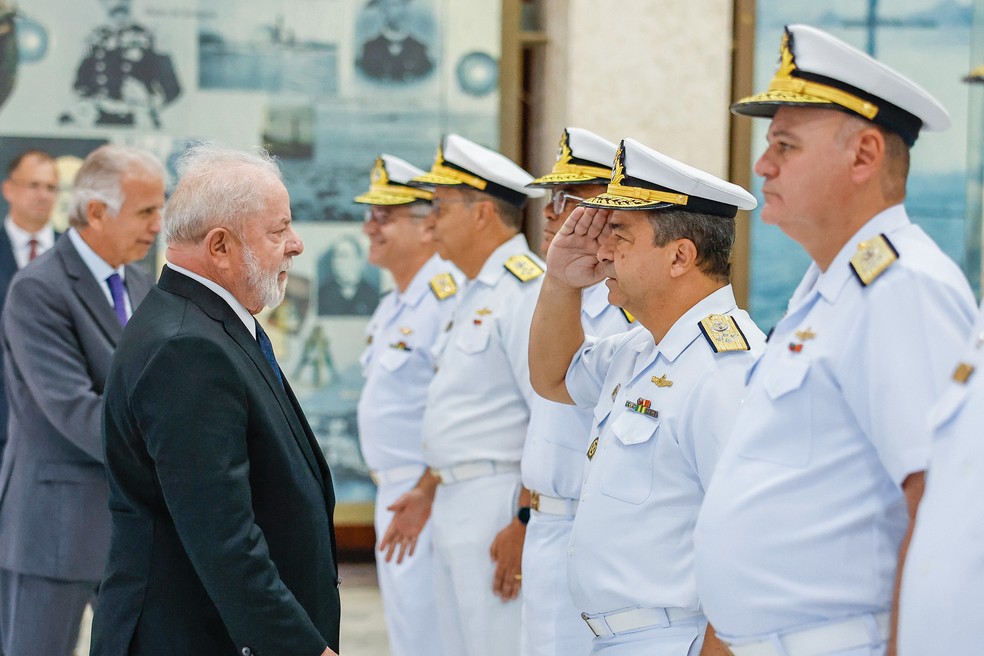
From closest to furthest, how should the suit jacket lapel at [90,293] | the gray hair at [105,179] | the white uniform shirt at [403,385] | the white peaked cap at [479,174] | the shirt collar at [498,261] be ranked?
the suit jacket lapel at [90,293]
the gray hair at [105,179]
the shirt collar at [498,261]
the white peaked cap at [479,174]
the white uniform shirt at [403,385]

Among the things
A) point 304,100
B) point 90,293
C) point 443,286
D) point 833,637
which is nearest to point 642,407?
point 833,637

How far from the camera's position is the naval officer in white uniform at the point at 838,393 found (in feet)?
5.21

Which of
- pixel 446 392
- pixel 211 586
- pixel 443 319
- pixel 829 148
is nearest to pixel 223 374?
pixel 211 586

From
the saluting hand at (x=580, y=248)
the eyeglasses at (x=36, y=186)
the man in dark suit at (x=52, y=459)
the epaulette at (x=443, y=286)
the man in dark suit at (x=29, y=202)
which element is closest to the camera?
the saluting hand at (x=580, y=248)

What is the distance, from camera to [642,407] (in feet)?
7.32

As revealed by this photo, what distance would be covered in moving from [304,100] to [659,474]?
166 inches

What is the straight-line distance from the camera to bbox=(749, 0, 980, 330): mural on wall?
5789mm

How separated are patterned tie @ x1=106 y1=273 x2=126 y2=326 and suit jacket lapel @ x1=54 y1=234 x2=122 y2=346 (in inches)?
4.9

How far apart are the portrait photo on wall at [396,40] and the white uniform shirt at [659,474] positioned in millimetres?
3959

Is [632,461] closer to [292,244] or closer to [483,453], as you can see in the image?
[292,244]

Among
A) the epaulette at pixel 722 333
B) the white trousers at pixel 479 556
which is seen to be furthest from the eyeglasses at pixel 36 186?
the epaulette at pixel 722 333

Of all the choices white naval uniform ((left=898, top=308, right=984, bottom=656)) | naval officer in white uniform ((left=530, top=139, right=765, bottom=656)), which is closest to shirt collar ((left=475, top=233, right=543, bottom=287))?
naval officer in white uniform ((left=530, top=139, right=765, bottom=656))

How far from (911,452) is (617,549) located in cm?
75

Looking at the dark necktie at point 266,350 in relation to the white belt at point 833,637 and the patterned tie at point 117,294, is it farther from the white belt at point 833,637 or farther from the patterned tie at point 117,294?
the patterned tie at point 117,294
